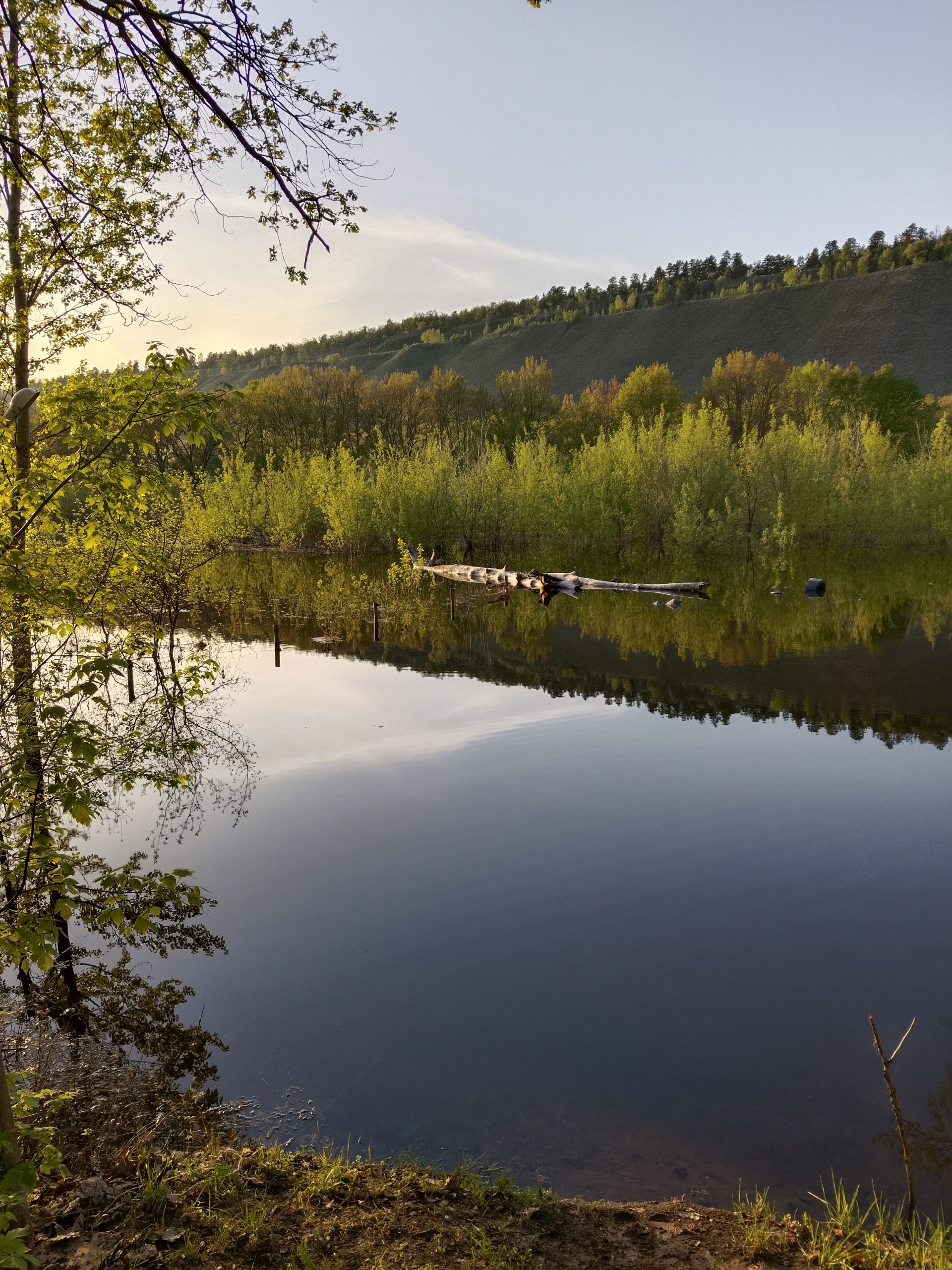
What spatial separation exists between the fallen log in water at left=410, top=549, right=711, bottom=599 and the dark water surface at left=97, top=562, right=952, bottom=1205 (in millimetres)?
10538

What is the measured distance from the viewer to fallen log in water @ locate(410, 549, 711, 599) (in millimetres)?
26625

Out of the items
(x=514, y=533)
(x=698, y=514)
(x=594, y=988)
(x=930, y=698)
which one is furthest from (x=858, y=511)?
(x=594, y=988)

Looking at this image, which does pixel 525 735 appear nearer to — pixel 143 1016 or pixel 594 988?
pixel 594 988

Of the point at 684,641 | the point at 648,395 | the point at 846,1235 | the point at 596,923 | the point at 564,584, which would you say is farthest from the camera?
the point at 648,395

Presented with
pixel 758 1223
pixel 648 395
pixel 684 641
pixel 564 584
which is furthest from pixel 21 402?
pixel 648 395

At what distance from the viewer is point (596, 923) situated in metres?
7.24

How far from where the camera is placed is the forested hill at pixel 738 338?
12419cm

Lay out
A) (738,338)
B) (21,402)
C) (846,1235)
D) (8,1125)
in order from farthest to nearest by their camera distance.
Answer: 1. (738,338)
2. (21,402)
3. (846,1235)
4. (8,1125)

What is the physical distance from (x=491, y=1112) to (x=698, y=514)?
37362mm

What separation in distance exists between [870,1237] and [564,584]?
79.7ft

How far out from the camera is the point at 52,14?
3.90 meters

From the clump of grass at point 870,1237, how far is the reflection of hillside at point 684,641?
32.1 ft

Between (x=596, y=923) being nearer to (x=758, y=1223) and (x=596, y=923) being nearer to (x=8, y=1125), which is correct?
(x=758, y=1223)

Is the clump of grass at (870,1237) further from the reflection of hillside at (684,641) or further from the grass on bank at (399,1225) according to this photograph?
the reflection of hillside at (684,641)
